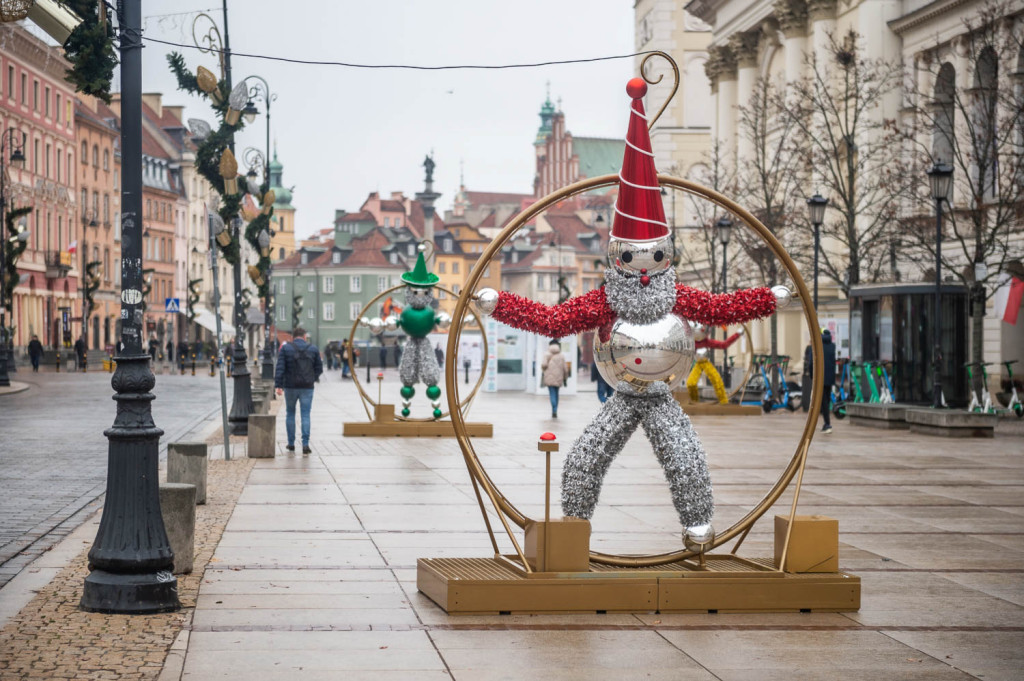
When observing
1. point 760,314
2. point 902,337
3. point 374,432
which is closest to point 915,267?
point 902,337

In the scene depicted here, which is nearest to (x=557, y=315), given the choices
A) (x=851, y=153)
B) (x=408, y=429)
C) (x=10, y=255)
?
(x=408, y=429)

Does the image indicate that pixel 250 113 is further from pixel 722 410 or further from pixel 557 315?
pixel 557 315

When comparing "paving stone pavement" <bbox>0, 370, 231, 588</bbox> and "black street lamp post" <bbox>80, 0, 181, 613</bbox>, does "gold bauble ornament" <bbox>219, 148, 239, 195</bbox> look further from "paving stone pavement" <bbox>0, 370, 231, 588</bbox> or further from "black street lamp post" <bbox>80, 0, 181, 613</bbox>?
Result: "black street lamp post" <bbox>80, 0, 181, 613</bbox>

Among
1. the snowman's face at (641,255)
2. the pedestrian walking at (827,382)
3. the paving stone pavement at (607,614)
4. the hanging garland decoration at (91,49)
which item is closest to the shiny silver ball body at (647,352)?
the snowman's face at (641,255)

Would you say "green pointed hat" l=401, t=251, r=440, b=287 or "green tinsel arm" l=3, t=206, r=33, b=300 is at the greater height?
"green tinsel arm" l=3, t=206, r=33, b=300

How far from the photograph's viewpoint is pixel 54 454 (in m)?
21.8

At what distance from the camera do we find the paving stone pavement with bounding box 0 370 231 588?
43.3 feet

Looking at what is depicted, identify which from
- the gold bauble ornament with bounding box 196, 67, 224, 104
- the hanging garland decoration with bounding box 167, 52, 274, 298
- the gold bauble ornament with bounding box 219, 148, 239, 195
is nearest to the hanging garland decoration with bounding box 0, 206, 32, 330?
the hanging garland decoration with bounding box 167, 52, 274, 298

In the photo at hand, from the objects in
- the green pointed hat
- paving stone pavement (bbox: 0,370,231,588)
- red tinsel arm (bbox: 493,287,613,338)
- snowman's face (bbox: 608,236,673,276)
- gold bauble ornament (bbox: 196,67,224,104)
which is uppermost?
gold bauble ornament (bbox: 196,67,224,104)

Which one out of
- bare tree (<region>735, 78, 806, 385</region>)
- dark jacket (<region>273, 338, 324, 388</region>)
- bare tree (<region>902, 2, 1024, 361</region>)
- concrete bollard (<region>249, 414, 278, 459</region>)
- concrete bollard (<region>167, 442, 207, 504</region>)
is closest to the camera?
concrete bollard (<region>167, 442, 207, 504</region>)

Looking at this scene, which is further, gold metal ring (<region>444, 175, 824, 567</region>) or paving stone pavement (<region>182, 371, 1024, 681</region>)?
gold metal ring (<region>444, 175, 824, 567</region>)

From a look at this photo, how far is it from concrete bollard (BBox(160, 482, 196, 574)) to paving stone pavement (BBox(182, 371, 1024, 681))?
28 cm

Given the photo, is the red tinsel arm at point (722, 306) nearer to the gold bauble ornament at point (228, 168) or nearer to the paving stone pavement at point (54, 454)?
the paving stone pavement at point (54, 454)

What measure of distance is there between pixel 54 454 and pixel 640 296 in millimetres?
14297
